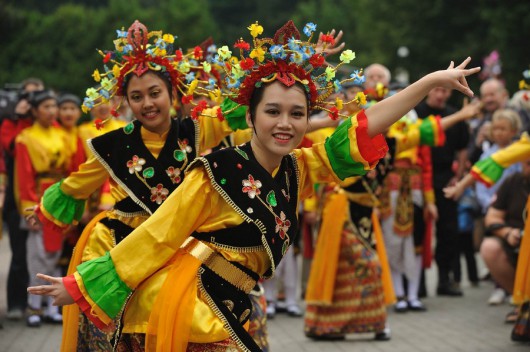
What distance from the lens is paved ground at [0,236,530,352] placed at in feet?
28.6

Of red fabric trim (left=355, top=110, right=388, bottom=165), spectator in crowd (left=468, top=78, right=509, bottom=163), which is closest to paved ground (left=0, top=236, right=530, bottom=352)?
spectator in crowd (left=468, top=78, right=509, bottom=163)

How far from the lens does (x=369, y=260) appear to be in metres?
9.09

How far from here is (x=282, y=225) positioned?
488 cm

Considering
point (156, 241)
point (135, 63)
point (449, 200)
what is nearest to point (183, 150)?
point (135, 63)

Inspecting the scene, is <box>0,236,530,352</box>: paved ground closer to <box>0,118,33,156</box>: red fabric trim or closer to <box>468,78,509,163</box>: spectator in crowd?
<box>0,118,33,156</box>: red fabric trim

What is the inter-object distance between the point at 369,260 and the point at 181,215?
460 centimetres

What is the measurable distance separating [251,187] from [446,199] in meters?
7.44

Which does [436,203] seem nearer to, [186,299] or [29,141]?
[29,141]

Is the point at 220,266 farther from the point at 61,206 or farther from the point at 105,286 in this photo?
the point at 61,206

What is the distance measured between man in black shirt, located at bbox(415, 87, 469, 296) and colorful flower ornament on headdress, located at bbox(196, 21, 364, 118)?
6.86 m

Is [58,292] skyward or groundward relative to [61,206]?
groundward

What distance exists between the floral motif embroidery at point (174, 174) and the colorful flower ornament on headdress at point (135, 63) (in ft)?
1.72

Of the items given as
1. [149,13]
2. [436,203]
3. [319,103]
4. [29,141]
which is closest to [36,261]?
[29,141]

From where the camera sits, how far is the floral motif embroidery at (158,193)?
606cm
